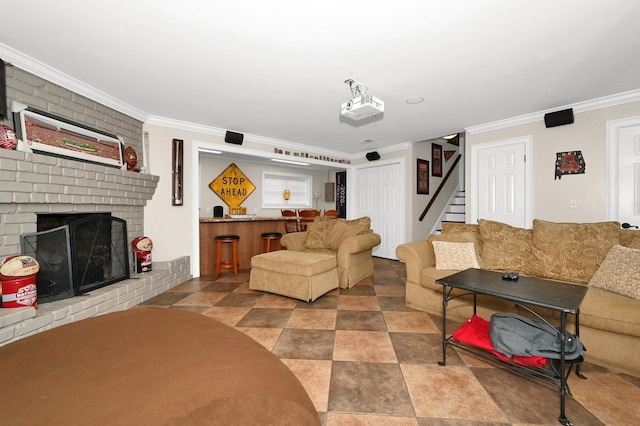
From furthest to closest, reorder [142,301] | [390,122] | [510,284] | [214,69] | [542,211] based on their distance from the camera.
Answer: [390,122]
[542,211]
[142,301]
[214,69]
[510,284]

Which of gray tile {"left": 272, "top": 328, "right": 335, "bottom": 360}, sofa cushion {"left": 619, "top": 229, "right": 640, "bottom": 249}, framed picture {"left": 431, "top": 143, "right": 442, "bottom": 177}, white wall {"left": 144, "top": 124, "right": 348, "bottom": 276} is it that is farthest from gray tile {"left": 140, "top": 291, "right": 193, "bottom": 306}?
framed picture {"left": 431, "top": 143, "right": 442, "bottom": 177}

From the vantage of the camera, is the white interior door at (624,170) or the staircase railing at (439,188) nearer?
the white interior door at (624,170)

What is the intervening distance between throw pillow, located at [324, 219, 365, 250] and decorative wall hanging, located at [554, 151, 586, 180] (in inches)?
106

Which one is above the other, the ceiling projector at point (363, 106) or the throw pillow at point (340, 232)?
the ceiling projector at point (363, 106)

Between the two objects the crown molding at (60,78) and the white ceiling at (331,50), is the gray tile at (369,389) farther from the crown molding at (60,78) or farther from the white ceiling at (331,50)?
the crown molding at (60,78)

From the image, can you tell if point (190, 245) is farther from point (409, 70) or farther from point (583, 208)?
point (583, 208)

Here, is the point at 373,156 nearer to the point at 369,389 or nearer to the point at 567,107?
the point at 567,107

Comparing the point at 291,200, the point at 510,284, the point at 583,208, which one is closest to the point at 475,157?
the point at 583,208

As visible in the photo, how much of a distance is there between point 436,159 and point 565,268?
3813 millimetres

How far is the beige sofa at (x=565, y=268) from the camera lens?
1.82 m

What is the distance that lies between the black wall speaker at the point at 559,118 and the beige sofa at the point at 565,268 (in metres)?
1.64

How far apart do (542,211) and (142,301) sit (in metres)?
5.28

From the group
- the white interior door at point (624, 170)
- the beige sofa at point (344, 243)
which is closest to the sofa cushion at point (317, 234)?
the beige sofa at point (344, 243)

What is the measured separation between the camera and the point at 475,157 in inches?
169
